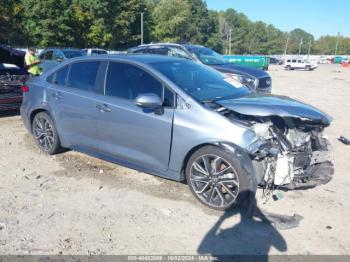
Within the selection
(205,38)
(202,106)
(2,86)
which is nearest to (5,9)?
(2,86)

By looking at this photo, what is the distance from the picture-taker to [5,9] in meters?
43.6

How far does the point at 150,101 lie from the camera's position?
13.8 feet

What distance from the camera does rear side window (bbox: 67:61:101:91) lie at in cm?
516

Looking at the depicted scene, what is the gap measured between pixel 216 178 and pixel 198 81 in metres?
1.42

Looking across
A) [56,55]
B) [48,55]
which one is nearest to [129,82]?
[56,55]

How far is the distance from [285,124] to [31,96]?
4202 millimetres

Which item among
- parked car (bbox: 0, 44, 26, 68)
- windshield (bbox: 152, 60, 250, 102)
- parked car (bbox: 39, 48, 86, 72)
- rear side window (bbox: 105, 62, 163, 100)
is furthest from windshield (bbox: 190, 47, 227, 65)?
parked car (bbox: 39, 48, 86, 72)

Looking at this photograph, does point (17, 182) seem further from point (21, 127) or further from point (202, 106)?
point (21, 127)

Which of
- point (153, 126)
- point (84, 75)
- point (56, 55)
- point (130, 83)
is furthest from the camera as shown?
point (56, 55)

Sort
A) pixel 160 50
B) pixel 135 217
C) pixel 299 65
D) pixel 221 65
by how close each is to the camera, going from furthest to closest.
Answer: pixel 299 65 → pixel 160 50 → pixel 221 65 → pixel 135 217

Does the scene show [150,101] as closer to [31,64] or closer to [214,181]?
[214,181]

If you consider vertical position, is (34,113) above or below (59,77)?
below

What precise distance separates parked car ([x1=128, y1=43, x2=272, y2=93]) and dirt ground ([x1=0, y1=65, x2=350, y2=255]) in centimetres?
444

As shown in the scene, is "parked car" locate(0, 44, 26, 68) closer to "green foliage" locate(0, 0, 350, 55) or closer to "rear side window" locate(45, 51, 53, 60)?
"rear side window" locate(45, 51, 53, 60)
